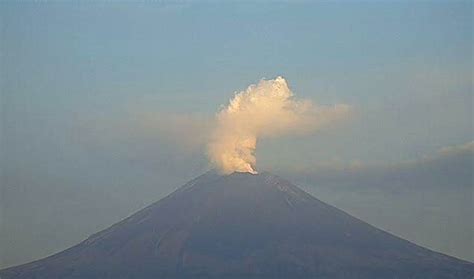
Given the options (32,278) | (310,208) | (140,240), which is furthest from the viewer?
(310,208)

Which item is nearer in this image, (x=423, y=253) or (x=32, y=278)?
(x=32, y=278)

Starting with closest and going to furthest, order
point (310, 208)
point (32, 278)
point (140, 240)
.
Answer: point (32, 278) → point (140, 240) → point (310, 208)

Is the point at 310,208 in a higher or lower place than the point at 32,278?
higher

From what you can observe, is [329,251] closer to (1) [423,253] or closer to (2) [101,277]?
(1) [423,253]

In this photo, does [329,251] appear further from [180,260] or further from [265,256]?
[180,260]

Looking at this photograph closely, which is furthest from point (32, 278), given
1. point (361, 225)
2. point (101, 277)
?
point (361, 225)

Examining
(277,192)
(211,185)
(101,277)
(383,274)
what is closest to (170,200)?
(211,185)
